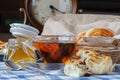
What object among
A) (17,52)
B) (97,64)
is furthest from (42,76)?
(17,52)

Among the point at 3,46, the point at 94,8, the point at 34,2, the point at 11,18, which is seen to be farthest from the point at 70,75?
the point at 11,18

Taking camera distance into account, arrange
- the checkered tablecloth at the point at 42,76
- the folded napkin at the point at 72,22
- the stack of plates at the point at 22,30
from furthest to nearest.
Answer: the folded napkin at the point at 72,22 → the stack of plates at the point at 22,30 → the checkered tablecloth at the point at 42,76

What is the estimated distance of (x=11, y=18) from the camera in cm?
481

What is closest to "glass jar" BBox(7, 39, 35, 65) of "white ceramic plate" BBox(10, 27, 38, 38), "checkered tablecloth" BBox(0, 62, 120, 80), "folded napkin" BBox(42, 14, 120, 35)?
"white ceramic plate" BBox(10, 27, 38, 38)

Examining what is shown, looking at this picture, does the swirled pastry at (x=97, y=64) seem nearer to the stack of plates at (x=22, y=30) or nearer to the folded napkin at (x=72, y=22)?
the stack of plates at (x=22, y=30)

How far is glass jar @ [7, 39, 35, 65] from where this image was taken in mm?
904

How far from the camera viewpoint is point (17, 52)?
36.6 inches

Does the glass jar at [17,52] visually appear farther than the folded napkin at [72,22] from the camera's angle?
No

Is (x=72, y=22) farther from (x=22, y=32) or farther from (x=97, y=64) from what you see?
(x=97, y=64)

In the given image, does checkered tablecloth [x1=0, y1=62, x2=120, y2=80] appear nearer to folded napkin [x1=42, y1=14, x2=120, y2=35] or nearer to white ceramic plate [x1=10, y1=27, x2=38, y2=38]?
white ceramic plate [x1=10, y1=27, x2=38, y2=38]

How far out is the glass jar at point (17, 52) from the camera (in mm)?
904

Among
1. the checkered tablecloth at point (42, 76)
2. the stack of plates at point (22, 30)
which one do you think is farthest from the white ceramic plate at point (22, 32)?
the checkered tablecloth at point (42, 76)

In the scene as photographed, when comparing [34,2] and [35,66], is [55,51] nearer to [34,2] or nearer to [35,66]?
[35,66]

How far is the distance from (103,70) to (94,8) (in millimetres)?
3493
